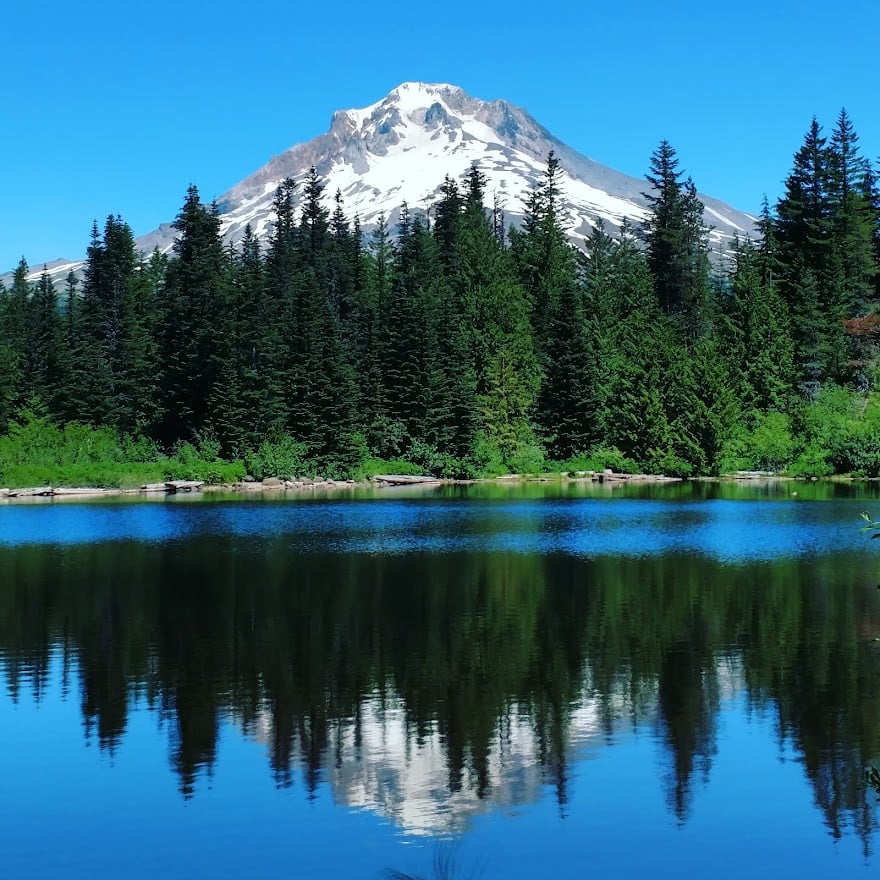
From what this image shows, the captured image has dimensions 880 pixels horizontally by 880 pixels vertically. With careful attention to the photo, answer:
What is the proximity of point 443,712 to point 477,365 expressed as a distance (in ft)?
228

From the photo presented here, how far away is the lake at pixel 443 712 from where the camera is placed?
41.0 ft

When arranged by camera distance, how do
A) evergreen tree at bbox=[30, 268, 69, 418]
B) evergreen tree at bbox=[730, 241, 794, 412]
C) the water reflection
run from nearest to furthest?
the water reflection → evergreen tree at bbox=[730, 241, 794, 412] → evergreen tree at bbox=[30, 268, 69, 418]

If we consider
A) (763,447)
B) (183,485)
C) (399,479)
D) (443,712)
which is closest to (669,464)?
(763,447)

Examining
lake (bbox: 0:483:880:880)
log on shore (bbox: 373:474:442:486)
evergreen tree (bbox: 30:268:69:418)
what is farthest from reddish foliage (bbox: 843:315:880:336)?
evergreen tree (bbox: 30:268:69:418)

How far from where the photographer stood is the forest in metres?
76.6

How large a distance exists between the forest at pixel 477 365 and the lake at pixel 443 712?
39.3m

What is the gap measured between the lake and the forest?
A: 39321 mm

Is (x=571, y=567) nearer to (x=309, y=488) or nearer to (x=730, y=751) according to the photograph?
(x=730, y=751)

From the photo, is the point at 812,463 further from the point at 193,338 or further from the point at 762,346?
the point at 193,338

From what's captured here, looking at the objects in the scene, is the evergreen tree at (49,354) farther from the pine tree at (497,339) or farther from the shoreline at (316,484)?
the pine tree at (497,339)

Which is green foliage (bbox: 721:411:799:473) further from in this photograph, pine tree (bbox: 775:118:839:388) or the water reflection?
the water reflection

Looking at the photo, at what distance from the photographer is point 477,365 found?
284ft

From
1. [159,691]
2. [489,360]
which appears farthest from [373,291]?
[159,691]

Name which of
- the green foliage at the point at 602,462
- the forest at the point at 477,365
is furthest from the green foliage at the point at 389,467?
the green foliage at the point at 602,462
